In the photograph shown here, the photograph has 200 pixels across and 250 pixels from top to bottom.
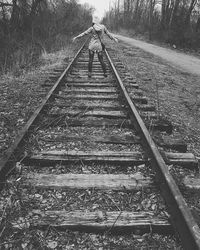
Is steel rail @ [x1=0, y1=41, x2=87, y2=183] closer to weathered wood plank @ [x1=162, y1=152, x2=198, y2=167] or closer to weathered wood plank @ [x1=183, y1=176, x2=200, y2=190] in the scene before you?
weathered wood plank @ [x1=162, y1=152, x2=198, y2=167]

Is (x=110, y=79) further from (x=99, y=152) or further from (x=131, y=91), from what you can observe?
(x=99, y=152)

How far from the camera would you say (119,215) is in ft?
7.56

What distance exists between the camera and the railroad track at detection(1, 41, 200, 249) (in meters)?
2.21

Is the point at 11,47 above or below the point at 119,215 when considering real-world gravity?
above

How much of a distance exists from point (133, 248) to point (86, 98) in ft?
12.7

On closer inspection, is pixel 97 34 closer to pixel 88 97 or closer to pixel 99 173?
pixel 88 97

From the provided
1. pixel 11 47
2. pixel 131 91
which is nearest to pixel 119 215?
pixel 131 91

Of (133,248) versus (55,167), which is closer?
(133,248)

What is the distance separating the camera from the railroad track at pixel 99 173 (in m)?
2.21

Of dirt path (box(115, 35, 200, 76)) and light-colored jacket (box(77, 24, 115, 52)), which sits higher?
light-colored jacket (box(77, 24, 115, 52))

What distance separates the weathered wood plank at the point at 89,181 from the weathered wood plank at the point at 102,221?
379 mm

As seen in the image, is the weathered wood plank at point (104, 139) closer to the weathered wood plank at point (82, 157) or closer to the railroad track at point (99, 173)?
the railroad track at point (99, 173)

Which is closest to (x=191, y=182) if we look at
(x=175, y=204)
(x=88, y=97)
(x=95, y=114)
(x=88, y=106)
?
(x=175, y=204)

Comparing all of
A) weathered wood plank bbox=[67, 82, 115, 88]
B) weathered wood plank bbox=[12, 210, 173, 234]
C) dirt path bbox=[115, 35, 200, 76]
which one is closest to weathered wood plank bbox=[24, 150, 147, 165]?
weathered wood plank bbox=[12, 210, 173, 234]
